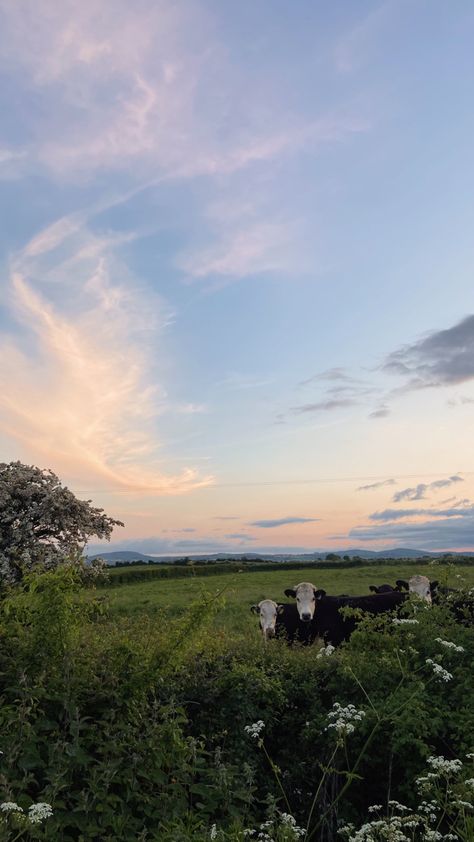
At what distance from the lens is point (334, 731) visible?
693cm

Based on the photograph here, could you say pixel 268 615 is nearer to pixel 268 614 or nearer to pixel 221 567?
pixel 268 614

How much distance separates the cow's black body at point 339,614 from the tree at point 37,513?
11.6 metres

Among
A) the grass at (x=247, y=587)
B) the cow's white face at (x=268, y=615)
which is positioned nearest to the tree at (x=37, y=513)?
the grass at (x=247, y=587)

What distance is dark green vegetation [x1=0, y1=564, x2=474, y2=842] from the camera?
5.62 m

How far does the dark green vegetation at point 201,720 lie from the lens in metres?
5.62

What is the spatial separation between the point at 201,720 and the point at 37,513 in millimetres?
22339

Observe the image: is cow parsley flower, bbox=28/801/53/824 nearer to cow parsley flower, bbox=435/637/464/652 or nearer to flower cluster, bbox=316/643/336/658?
flower cluster, bbox=316/643/336/658

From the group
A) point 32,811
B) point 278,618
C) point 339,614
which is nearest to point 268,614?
point 278,618

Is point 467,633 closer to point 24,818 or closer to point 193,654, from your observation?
point 193,654

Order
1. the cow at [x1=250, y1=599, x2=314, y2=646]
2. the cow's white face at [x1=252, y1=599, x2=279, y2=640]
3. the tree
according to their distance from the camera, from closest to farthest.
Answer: the cow at [x1=250, y1=599, x2=314, y2=646] < the cow's white face at [x1=252, y1=599, x2=279, y2=640] < the tree

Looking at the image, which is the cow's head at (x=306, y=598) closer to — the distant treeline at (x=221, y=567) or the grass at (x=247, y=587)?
the grass at (x=247, y=587)

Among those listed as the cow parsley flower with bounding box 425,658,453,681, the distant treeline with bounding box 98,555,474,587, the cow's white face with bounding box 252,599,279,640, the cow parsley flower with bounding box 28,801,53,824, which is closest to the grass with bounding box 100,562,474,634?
the distant treeline with bounding box 98,555,474,587

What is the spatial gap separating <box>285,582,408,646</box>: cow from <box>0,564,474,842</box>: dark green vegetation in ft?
32.1

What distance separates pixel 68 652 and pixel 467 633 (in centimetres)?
451
